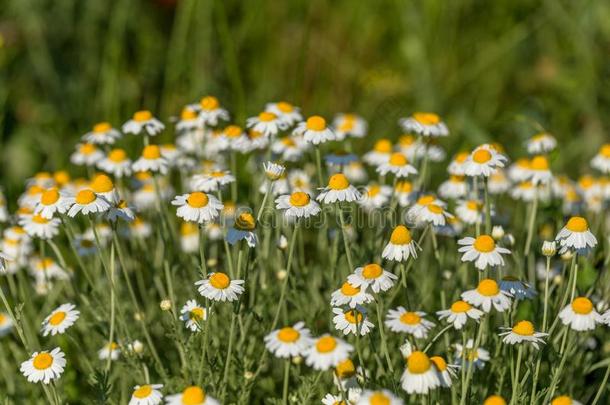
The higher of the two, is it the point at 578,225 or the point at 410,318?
the point at 578,225

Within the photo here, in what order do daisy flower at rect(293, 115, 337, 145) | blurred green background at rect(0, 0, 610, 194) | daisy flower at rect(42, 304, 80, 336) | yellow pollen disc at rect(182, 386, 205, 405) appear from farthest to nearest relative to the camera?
blurred green background at rect(0, 0, 610, 194) → daisy flower at rect(293, 115, 337, 145) → daisy flower at rect(42, 304, 80, 336) → yellow pollen disc at rect(182, 386, 205, 405)

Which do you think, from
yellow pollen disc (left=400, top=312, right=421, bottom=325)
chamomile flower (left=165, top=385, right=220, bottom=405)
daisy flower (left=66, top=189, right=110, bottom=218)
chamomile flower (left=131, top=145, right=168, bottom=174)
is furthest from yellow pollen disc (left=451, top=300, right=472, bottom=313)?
chamomile flower (left=131, top=145, right=168, bottom=174)

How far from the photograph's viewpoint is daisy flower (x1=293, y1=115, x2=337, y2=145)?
94.0 inches

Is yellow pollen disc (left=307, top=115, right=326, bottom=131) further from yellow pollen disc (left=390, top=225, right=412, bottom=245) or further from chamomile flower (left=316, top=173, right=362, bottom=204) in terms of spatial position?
yellow pollen disc (left=390, top=225, right=412, bottom=245)

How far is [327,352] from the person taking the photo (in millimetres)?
1651

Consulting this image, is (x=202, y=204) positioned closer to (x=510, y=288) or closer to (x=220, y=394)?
(x=220, y=394)

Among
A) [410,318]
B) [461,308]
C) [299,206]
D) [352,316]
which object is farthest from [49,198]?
[461,308]

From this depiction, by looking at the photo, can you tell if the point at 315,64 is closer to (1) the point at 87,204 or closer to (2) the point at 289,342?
(1) the point at 87,204

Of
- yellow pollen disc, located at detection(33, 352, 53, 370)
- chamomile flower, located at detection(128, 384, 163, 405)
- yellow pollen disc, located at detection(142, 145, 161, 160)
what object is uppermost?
yellow pollen disc, located at detection(142, 145, 161, 160)

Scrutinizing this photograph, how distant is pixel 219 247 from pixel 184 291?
53 centimetres

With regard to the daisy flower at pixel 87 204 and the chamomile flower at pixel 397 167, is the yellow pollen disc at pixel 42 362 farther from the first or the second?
the chamomile flower at pixel 397 167

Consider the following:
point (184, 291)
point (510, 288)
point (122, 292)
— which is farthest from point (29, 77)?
point (510, 288)

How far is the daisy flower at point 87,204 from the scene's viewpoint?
2062 millimetres

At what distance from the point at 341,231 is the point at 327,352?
0.90 meters
